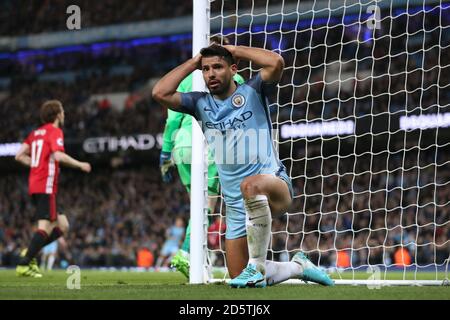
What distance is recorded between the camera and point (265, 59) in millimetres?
4945

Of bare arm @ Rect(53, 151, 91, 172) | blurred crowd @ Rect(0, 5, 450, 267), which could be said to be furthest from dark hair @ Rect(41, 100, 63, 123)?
blurred crowd @ Rect(0, 5, 450, 267)

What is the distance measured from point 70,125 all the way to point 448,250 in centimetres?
1326

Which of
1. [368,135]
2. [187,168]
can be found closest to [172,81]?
[187,168]

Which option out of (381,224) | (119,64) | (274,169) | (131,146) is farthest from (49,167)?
(119,64)

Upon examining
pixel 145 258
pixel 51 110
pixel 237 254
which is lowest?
pixel 145 258

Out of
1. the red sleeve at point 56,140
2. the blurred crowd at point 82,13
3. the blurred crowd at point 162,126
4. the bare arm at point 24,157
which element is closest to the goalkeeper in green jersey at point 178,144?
the red sleeve at point 56,140

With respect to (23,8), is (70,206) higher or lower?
lower

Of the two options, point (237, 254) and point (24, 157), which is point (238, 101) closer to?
point (237, 254)

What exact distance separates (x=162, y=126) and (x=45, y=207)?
14.4 meters

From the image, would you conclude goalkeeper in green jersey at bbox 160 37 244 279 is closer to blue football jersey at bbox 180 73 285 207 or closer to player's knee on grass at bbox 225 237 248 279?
player's knee on grass at bbox 225 237 248 279

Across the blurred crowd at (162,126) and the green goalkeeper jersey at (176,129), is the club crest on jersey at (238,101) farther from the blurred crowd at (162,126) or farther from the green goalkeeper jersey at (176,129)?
the blurred crowd at (162,126)

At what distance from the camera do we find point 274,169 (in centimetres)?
Result: 520
